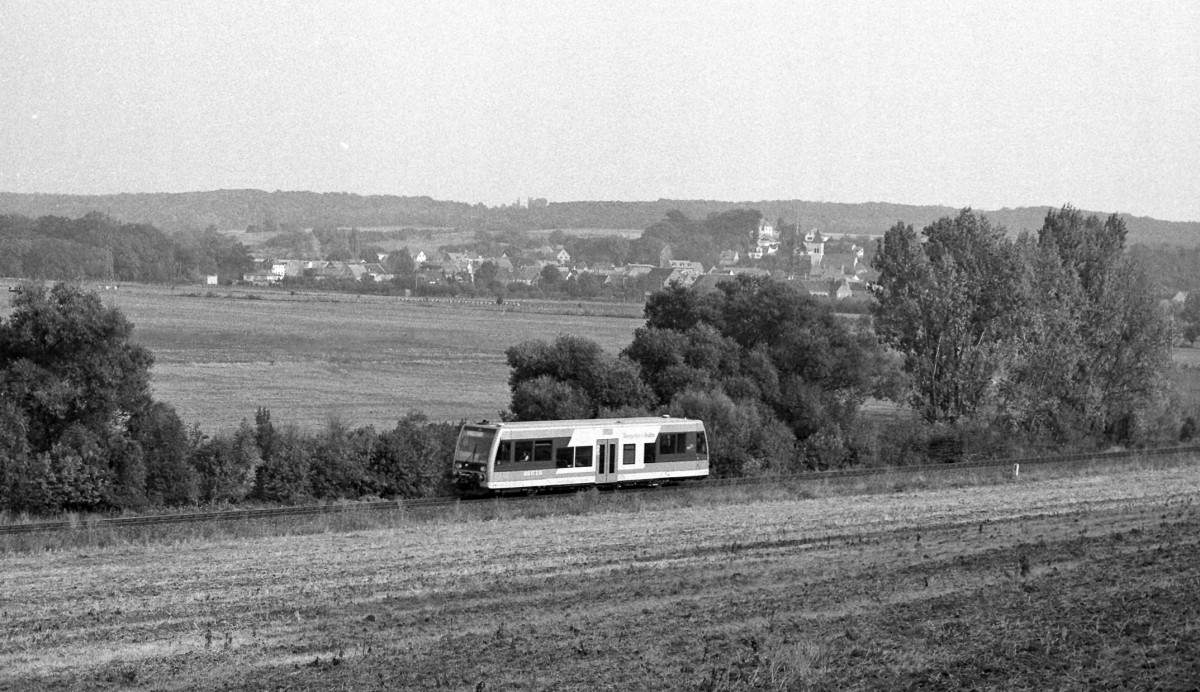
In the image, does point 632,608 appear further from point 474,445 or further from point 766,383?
point 766,383

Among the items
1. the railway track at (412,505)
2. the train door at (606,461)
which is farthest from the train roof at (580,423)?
the railway track at (412,505)

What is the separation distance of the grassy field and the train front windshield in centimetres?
1105

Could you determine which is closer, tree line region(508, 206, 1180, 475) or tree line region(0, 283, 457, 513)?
tree line region(0, 283, 457, 513)

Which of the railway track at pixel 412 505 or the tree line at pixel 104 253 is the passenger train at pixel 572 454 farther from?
the tree line at pixel 104 253

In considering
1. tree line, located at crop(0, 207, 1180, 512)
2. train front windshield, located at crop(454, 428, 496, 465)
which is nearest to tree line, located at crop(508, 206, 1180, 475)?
tree line, located at crop(0, 207, 1180, 512)

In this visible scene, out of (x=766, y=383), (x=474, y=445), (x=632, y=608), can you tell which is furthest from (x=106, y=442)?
(x=766, y=383)

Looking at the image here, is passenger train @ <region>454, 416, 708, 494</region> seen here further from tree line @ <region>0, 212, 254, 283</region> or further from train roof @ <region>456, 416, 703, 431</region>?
tree line @ <region>0, 212, 254, 283</region>

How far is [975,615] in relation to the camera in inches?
594

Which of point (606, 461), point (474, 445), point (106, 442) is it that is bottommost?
point (606, 461)

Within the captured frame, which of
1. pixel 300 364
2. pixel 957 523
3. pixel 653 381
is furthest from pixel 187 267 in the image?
pixel 957 523

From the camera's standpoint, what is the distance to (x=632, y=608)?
16.9 meters

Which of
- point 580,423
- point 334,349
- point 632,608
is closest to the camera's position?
point 632,608

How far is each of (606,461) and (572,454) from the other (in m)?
1.17

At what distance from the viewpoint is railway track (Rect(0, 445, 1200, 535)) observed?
25734 mm
